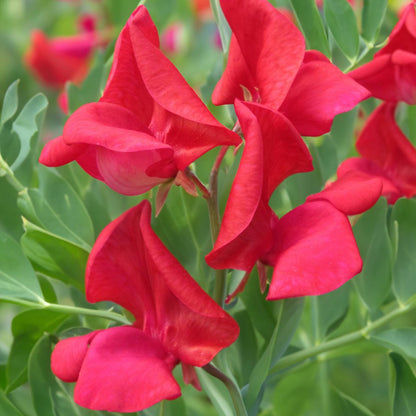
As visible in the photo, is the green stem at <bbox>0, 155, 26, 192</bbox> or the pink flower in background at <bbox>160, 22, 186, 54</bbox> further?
the pink flower in background at <bbox>160, 22, 186, 54</bbox>

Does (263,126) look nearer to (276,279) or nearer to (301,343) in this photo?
(276,279)

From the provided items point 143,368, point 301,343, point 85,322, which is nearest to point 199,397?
point 301,343

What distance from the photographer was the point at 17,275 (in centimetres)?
53

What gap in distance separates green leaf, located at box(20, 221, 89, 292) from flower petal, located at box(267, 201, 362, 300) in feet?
0.48

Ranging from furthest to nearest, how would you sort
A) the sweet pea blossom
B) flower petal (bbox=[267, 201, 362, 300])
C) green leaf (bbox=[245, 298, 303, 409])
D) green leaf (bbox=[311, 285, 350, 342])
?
the sweet pea blossom
green leaf (bbox=[311, 285, 350, 342])
green leaf (bbox=[245, 298, 303, 409])
flower petal (bbox=[267, 201, 362, 300])

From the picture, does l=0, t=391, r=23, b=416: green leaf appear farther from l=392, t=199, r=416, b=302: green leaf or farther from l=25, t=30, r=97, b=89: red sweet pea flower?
l=25, t=30, r=97, b=89: red sweet pea flower

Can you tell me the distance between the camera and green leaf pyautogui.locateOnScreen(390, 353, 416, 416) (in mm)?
542

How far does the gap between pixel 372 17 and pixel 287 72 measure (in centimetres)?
19

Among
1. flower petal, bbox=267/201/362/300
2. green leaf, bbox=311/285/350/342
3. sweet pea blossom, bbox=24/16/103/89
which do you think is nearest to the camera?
flower petal, bbox=267/201/362/300

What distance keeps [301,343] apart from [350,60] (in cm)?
25

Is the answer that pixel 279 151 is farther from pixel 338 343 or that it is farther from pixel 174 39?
pixel 174 39

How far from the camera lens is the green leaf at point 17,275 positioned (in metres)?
0.52

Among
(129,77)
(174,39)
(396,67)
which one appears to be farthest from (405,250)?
(174,39)

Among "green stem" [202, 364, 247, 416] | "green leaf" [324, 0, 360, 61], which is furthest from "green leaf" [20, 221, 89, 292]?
"green leaf" [324, 0, 360, 61]
